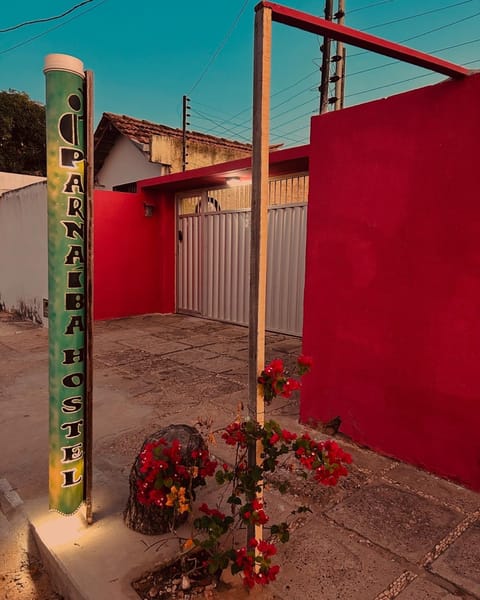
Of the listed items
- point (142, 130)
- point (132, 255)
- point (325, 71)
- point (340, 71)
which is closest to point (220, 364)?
point (132, 255)

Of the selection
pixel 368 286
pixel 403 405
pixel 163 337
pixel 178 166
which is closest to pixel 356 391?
pixel 403 405

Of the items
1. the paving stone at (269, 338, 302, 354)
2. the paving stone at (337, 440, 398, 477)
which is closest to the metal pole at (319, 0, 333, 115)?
the paving stone at (269, 338, 302, 354)

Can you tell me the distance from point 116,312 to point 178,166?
20.1 ft

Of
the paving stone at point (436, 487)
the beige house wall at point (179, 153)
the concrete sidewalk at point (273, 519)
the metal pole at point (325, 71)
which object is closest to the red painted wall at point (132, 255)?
the beige house wall at point (179, 153)

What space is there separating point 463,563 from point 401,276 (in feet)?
5.87

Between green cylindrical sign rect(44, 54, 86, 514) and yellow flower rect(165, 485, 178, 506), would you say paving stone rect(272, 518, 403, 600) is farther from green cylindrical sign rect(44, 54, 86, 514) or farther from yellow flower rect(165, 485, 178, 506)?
green cylindrical sign rect(44, 54, 86, 514)

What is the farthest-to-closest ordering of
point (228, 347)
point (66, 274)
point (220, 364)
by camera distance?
point (228, 347), point (220, 364), point (66, 274)

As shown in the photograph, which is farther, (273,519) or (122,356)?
(122,356)

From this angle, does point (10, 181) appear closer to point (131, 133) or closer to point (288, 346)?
point (131, 133)

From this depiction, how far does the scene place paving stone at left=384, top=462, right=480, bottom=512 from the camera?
2688mm

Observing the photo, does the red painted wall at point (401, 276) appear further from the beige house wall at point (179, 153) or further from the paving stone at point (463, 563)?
the beige house wall at point (179, 153)

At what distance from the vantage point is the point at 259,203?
1722 millimetres

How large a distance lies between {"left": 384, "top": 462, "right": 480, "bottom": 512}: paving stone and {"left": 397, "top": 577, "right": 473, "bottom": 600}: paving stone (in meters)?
0.77

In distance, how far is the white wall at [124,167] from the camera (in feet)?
45.5
